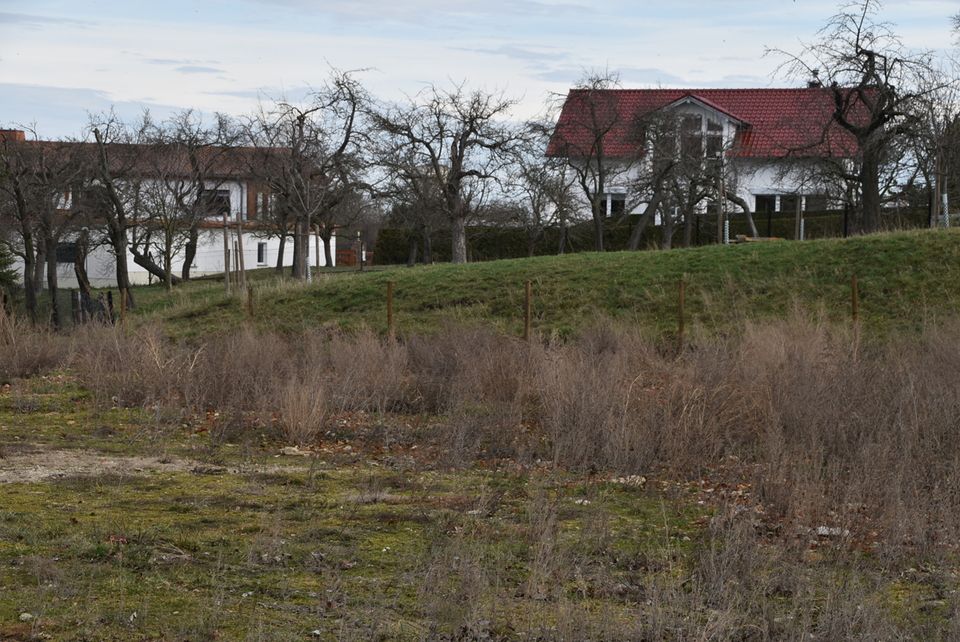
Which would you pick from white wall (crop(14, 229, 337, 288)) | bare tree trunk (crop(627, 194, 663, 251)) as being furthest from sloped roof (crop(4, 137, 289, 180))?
bare tree trunk (crop(627, 194, 663, 251))

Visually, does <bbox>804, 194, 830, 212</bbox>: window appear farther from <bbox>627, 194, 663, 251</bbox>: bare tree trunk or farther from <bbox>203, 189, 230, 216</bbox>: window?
<bbox>203, 189, 230, 216</bbox>: window

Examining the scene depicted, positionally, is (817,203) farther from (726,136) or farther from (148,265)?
(148,265)

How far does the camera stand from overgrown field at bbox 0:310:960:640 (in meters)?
5.32

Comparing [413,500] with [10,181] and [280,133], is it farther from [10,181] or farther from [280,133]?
[280,133]

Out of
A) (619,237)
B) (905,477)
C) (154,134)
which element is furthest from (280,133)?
(905,477)

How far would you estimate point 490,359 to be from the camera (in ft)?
43.1

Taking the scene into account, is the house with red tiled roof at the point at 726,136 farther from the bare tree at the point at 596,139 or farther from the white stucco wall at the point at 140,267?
the white stucco wall at the point at 140,267

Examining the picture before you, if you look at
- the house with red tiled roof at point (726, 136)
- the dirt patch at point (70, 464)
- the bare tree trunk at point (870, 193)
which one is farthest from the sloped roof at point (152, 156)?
the dirt patch at point (70, 464)

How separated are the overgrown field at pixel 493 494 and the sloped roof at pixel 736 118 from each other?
20.8 metres

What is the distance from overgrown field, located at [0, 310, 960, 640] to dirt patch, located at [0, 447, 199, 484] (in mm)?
50

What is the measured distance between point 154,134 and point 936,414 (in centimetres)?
3819

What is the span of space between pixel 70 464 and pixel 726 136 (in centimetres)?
3690

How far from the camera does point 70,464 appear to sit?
30.9ft

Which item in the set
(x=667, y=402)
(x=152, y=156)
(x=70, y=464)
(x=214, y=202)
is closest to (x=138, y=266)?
(x=214, y=202)
